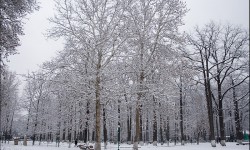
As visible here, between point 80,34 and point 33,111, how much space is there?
29376 mm

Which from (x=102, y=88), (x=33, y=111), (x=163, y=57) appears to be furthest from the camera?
(x=33, y=111)

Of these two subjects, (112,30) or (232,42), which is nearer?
(112,30)

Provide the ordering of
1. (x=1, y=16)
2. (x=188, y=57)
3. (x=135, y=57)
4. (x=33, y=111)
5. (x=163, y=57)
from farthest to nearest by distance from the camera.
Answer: (x=33, y=111)
(x=188, y=57)
(x=163, y=57)
(x=135, y=57)
(x=1, y=16)

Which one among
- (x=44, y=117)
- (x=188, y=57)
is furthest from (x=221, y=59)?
(x=44, y=117)

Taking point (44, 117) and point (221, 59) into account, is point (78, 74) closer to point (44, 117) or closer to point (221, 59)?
point (221, 59)

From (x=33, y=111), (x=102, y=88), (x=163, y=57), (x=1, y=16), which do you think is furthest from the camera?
(x=33, y=111)

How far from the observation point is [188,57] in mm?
28547

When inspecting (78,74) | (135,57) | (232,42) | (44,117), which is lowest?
(44,117)

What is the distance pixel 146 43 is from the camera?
1872 cm

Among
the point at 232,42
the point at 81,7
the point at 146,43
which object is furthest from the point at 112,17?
the point at 232,42

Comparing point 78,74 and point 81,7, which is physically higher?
point 81,7

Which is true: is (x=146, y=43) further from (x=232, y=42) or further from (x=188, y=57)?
(x=232, y=42)

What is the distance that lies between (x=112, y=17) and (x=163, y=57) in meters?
5.04

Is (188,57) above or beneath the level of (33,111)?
above
